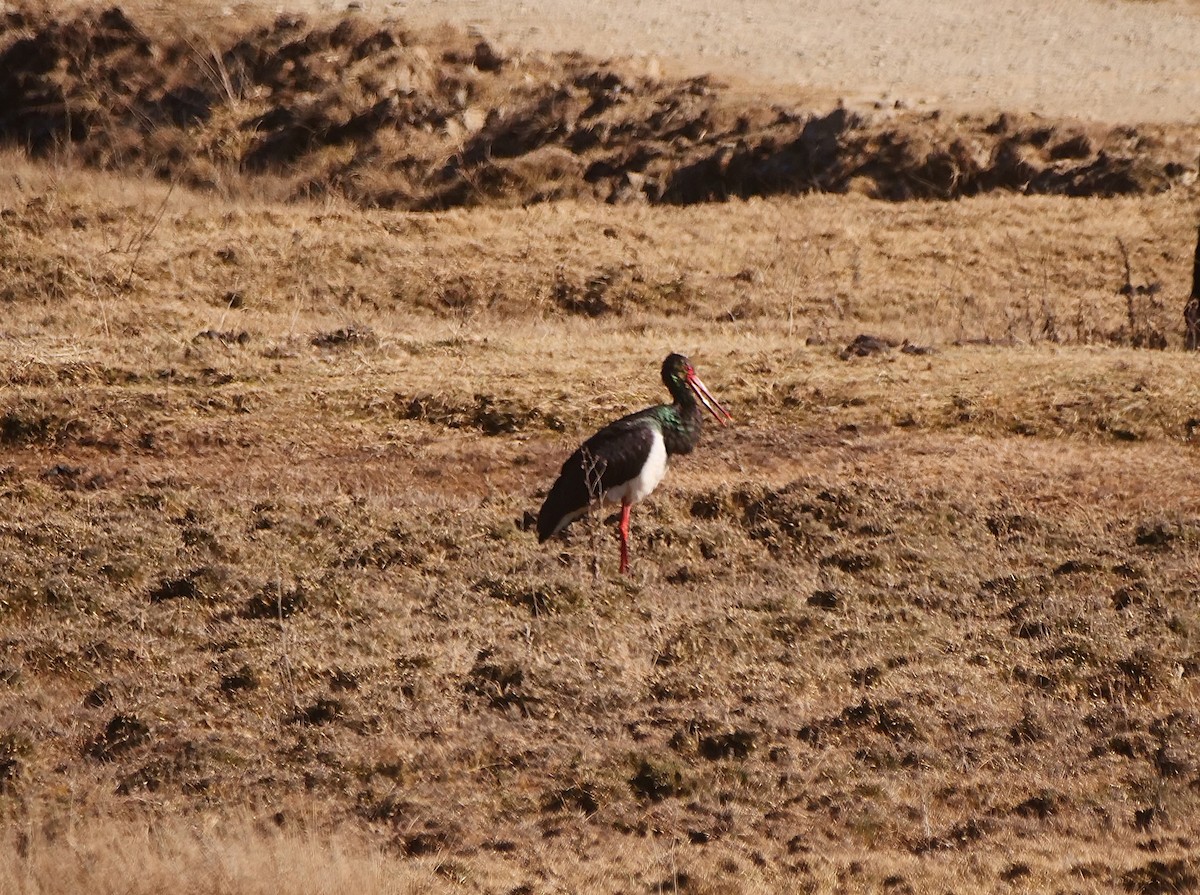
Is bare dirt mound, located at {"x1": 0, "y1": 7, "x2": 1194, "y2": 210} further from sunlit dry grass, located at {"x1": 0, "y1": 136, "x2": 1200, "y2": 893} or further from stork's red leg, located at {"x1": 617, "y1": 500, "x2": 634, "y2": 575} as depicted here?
stork's red leg, located at {"x1": 617, "y1": 500, "x2": 634, "y2": 575}

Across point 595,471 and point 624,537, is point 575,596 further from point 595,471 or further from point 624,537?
point 595,471

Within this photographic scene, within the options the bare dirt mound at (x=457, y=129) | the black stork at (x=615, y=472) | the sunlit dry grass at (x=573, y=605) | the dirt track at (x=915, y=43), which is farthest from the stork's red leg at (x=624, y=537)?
the dirt track at (x=915, y=43)

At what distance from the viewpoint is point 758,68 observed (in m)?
27.5

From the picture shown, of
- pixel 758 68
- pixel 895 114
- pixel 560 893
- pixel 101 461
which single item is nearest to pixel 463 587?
pixel 560 893

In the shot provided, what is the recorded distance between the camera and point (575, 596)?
360 inches

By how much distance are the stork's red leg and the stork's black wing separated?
22 centimetres

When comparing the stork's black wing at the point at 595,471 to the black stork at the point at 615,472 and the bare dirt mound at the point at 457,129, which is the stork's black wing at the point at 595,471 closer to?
the black stork at the point at 615,472

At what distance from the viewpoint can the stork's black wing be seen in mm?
9750

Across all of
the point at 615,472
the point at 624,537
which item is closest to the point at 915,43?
the point at 615,472

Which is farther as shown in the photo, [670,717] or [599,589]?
[599,589]

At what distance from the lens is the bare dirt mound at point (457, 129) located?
23438mm

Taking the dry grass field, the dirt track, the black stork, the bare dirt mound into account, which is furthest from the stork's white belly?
the dirt track

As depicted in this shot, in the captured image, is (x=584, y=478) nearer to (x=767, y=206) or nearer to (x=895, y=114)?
(x=767, y=206)

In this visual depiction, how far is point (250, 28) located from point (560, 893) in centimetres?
2407
